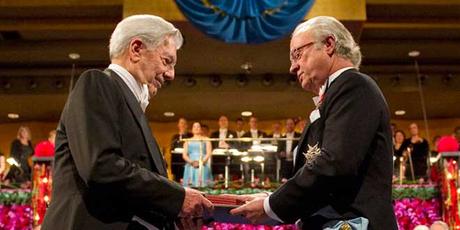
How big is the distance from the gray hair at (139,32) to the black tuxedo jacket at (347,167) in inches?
25.3

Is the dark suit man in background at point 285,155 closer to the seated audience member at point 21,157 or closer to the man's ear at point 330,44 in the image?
the seated audience member at point 21,157

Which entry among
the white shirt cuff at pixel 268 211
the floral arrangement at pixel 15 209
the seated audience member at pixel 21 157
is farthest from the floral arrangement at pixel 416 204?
the white shirt cuff at pixel 268 211

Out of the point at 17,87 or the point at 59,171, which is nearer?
the point at 59,171

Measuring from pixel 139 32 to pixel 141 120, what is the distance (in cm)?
34

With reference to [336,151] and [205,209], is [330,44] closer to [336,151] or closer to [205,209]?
[336,151]

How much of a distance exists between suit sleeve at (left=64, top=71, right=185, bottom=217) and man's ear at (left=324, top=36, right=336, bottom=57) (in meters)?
0.76

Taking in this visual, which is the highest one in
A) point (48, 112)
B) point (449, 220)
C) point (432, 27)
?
point (432, 27)

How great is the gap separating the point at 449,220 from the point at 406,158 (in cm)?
226

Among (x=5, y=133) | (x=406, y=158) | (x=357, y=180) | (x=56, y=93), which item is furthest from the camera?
(x=5, y=133)

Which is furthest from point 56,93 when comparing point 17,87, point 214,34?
point 214,34

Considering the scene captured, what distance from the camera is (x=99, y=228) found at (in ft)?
6.77

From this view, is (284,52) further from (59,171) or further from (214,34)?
(59,171)

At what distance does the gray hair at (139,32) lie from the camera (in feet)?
7.76

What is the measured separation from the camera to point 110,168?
2023mm
